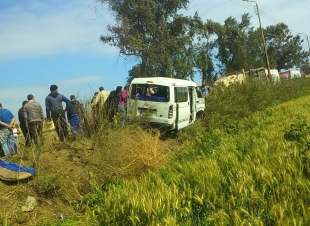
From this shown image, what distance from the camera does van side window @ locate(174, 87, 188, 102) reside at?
12191 millimetres

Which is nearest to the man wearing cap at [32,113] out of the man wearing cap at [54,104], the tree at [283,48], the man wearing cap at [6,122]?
the man wearing cap at [54,104]

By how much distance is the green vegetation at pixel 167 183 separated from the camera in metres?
4.24

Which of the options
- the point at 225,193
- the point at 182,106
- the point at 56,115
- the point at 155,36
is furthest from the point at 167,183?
the point at 155,36

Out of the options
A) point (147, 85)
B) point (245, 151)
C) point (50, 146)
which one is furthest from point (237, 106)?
point (50, 146)

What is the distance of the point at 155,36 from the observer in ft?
96.3

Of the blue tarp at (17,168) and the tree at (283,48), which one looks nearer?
the blue tarp at (17,168)

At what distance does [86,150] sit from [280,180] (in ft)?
14.4

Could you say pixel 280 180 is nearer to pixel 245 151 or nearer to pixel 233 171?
pixel 233 171

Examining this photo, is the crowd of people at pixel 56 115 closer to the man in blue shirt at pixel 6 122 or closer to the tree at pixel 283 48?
the man in blue shirt at pixel 6 122

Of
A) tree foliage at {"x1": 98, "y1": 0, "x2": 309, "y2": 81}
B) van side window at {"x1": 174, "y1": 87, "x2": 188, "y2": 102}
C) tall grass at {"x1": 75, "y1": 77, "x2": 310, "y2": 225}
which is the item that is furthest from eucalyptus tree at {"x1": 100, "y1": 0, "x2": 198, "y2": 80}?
tall grass at {"x1": 75, "y1": 77, "x2": 310, "y2": 225}

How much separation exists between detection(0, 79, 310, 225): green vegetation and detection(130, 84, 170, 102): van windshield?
278 centimetres

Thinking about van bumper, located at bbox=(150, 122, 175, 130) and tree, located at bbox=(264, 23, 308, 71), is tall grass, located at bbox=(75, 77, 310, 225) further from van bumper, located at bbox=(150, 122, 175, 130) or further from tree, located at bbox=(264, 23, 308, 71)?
tree, located at bbox=(264, 23, 308, 71)

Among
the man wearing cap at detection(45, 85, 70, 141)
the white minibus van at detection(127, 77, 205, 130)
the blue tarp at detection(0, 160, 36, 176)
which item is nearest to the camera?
the blue tarp at detection(0, 160, 36, 176)

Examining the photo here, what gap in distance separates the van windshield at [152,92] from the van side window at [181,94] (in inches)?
15.7
